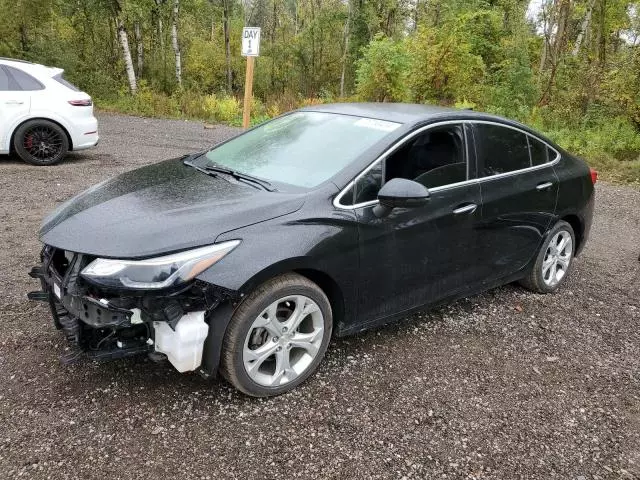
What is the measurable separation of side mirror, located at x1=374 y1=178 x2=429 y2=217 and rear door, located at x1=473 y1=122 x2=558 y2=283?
913 millimetres

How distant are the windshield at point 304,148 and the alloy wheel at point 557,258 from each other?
6.82ft

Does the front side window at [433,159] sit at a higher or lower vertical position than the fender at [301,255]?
higher

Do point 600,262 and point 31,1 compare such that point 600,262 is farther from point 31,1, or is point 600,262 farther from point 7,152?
point 31,1

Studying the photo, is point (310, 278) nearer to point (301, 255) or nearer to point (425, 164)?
point (301, 255)

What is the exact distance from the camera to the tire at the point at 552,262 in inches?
174

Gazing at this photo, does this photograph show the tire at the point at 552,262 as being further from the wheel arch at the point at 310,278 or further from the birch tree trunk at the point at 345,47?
the birch tree trunk at the point at 345,47

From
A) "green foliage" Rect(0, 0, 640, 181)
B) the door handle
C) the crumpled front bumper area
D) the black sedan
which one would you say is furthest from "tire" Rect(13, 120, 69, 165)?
"green foliage" Rect(0, 0, 640, 181)

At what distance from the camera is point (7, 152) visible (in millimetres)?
7859

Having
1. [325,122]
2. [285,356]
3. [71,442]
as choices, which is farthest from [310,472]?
[325,122]

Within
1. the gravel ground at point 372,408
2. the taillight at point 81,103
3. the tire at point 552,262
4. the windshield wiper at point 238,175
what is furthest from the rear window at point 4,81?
the tire at point 552,262

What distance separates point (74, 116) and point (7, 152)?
44.7 inches

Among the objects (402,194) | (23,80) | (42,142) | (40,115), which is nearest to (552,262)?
(402,194)

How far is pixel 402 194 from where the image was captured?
2.92 meters

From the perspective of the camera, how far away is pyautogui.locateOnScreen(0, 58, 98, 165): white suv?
7512mm
